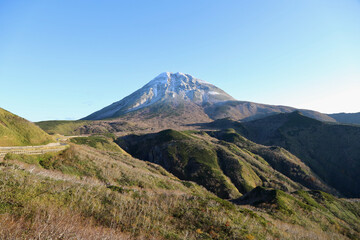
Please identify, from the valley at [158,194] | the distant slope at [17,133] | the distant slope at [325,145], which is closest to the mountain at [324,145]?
the distant slope at [325,145]

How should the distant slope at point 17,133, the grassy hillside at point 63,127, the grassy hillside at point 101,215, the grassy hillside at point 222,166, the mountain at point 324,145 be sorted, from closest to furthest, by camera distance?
the grassy hillside at point 101,215, the distant slope at point 17,133, the grassy hillside at point 222,166, the mountain at point 324,145, the grassy hillside at point 63,127

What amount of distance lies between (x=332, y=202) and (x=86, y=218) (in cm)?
4372

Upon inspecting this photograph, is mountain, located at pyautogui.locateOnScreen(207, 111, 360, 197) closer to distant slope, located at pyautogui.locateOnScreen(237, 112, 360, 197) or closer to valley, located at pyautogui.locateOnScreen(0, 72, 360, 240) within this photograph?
distant slope, located at pyautogui.locateOnScreen(237, 112, 360, 197)

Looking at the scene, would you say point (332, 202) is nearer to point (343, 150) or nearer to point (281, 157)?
point (281, 157)

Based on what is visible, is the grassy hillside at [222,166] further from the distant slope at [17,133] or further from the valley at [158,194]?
the distant slope at [17,133]

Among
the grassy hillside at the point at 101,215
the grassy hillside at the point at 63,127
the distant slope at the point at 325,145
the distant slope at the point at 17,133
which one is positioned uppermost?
the grassy hillside at the point at 63,127

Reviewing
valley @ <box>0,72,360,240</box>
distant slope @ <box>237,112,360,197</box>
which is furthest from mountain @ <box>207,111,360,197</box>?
valley @ <box>0,72,360,240</box>

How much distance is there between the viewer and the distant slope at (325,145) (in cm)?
9419

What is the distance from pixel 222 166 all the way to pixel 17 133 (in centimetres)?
5704

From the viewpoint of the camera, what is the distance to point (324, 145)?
115 m

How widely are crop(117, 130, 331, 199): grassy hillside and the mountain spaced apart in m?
21.0

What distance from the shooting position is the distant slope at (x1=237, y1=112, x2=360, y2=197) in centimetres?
9419

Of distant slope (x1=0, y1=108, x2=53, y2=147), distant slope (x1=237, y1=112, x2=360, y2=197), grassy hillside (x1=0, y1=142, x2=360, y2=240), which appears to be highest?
distant slope (x1=0, y1=108, x2=53, y2=147)

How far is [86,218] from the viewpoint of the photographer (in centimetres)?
826
